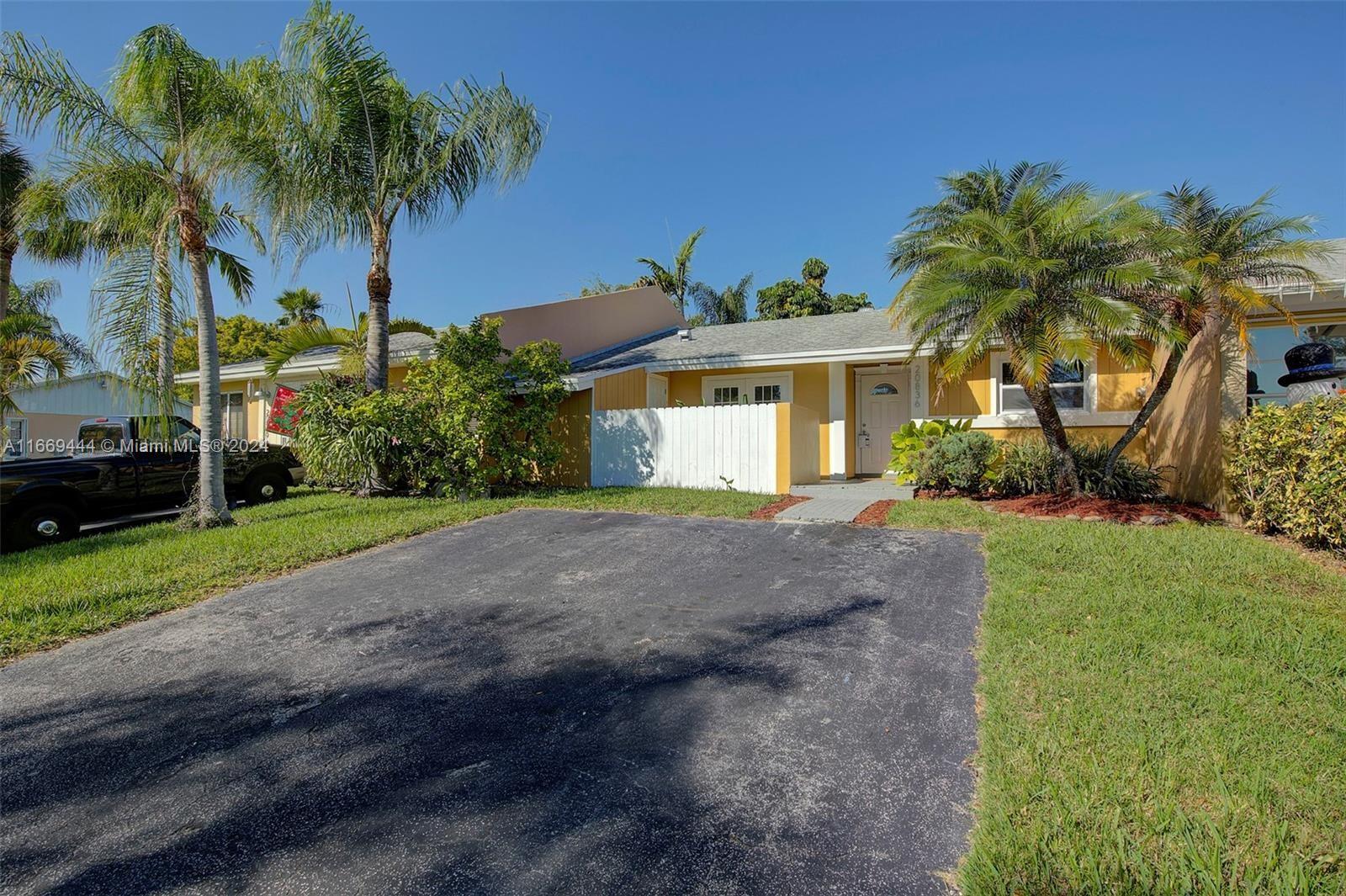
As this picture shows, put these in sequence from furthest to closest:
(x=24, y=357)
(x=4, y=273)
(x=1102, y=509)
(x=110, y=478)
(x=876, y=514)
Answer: (x=24, y=357), (x=4, y=273), (x=110, y=478), (x=876, y=514), (x=1102, y=509)

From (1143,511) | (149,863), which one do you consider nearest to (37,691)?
(149,863)

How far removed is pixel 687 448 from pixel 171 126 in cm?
896

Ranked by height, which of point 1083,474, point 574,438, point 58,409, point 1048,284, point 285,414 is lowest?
point 1083,474

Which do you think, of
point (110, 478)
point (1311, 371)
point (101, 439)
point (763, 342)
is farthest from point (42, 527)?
point (1311, 371)

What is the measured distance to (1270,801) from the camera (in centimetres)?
258

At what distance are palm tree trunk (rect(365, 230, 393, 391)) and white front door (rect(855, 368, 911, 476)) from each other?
9.87 metres

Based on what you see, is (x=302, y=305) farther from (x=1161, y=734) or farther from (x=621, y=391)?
(x=1161, y=734)

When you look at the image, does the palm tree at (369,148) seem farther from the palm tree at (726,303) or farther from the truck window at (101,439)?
the palm tree at (726,303)

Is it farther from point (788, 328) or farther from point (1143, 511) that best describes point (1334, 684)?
point (788, 328)

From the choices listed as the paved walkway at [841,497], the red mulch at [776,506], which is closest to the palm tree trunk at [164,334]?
the red mulch at [776,506]

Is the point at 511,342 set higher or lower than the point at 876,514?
higher

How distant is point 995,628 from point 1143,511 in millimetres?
5720

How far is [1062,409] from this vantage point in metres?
11.5

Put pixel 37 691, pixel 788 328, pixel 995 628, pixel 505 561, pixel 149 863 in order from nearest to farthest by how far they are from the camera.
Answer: pixel 149 863 < pixel 37 691 < pixel 995 628 < pixel 505 561 < pixel 788 328
